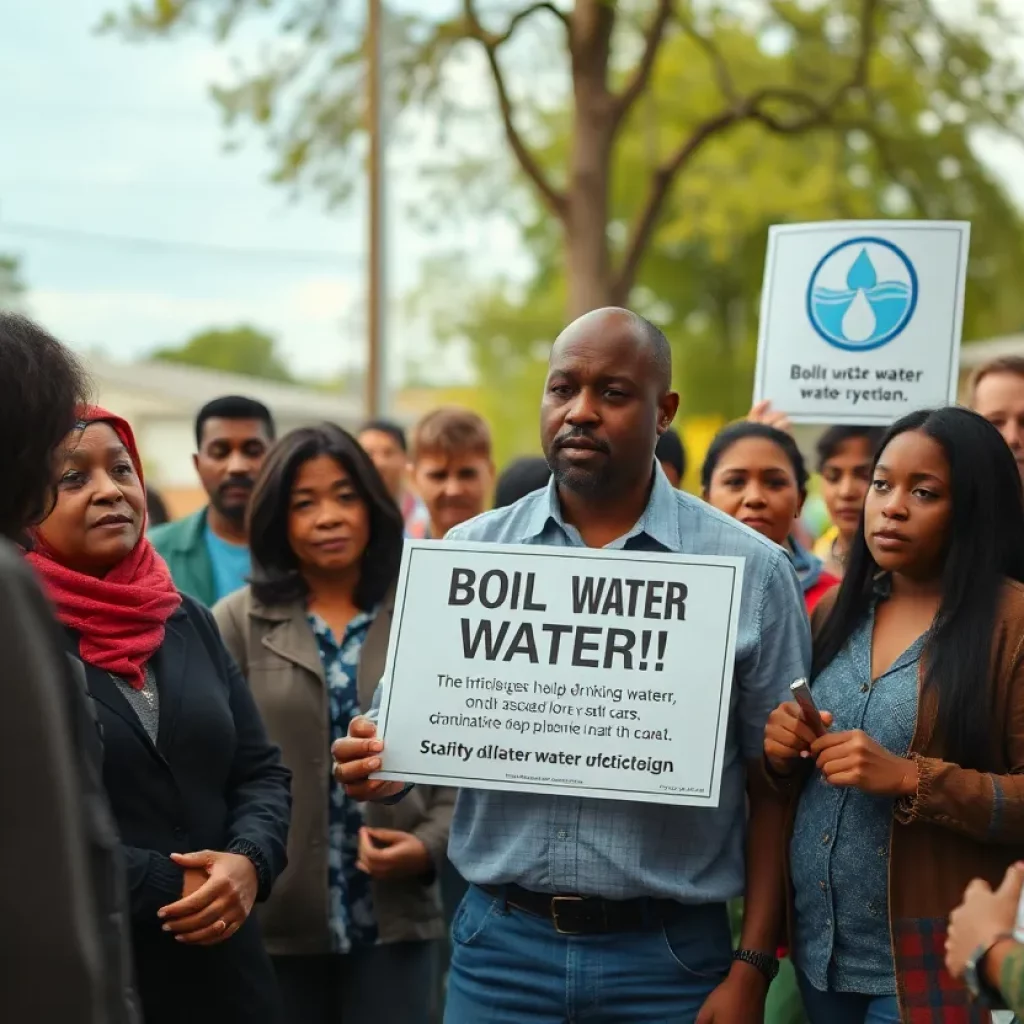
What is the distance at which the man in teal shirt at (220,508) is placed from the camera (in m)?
5.60

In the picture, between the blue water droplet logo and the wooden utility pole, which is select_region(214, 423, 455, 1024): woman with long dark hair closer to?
the blue water droplet logo

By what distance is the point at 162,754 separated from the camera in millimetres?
3389

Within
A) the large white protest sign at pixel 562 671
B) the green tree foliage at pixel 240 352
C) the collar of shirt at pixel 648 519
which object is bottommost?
the green tree foliage at pixel 240 352

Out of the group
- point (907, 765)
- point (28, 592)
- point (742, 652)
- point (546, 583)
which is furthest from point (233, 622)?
point (28, 592)

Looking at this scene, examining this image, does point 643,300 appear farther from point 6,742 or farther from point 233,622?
point 6,742

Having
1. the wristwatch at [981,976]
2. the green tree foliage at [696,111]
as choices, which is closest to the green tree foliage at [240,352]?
the green tree foliage at [696,111]

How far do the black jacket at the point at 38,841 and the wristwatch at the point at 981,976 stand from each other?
1.45 m

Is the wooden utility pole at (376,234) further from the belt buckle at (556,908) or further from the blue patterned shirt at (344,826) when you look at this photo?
the belt buckle at (556,908)

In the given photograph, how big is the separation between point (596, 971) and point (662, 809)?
1.19 feet

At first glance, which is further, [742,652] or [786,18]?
[786,18]

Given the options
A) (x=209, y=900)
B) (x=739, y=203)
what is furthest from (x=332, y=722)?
(x=739, y=203)

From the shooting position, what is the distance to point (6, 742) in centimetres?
182

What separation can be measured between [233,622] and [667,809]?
5.87ft

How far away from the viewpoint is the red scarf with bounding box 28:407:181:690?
338 centimetres
